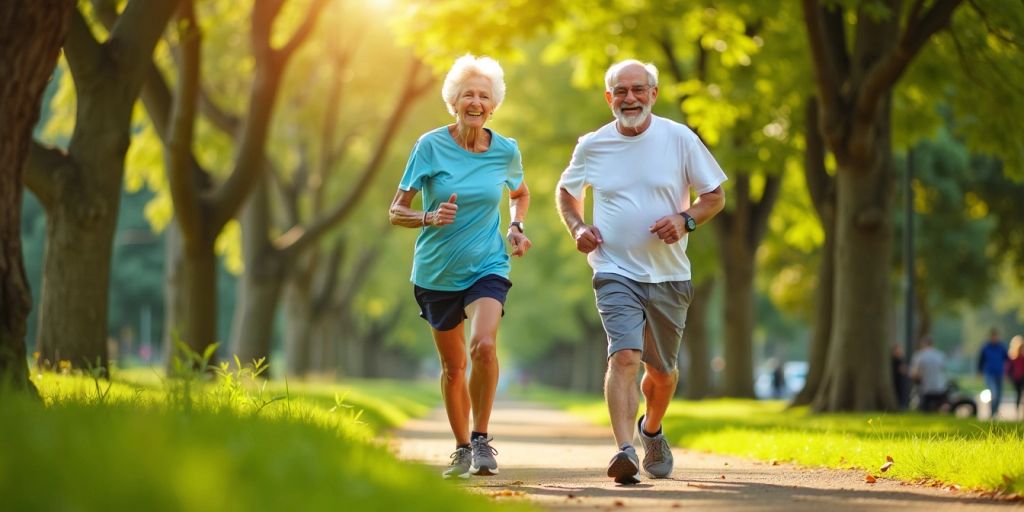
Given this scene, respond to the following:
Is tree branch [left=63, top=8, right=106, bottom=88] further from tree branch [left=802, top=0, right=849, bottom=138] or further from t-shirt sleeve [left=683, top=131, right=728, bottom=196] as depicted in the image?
tree branch [left=802, top=0, right=849, bottom=138]

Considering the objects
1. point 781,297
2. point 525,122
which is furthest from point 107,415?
point 781,297

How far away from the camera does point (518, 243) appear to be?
822 centimetres

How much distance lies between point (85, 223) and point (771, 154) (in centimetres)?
1118

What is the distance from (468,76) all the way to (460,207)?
696mm

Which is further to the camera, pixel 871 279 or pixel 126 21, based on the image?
pixel 871 279

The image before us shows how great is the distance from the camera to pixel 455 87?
8312mm

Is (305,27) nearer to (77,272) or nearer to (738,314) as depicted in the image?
(77,272)

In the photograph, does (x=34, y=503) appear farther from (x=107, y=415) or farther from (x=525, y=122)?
(x=525, y=122)

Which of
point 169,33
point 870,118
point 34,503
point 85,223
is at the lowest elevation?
point 34,503

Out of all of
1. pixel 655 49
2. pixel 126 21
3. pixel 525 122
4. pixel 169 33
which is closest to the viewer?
pixel 126 21

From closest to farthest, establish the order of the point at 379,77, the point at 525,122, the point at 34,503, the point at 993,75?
1. the point at 34,503
2. the point at 993,75
3. the point at 379,77
4. the point at 525,122

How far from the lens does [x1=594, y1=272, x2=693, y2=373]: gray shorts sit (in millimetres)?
8117

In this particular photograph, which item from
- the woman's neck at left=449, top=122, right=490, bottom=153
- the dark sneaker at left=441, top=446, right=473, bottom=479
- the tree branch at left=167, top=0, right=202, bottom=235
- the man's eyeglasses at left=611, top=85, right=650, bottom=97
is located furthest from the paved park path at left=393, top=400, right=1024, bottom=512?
the tree branch at left=167, top=0, right=202, bottom=235

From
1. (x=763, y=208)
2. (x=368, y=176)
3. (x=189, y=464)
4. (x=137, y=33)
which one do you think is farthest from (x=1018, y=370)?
(x=189, y=464)
